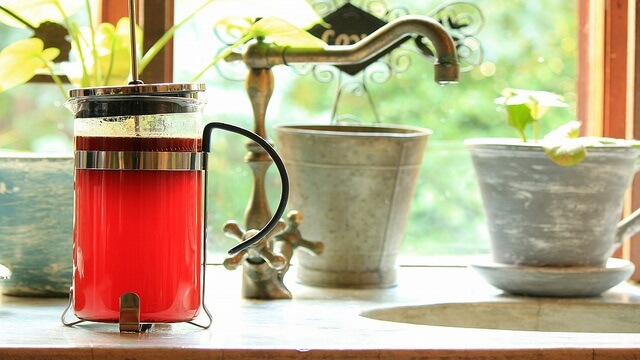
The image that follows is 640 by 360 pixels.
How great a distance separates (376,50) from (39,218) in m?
0.49

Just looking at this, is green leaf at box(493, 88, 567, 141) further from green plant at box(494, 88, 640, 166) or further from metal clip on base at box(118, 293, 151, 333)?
metal clip on base at box(118, 293, 151, 333)

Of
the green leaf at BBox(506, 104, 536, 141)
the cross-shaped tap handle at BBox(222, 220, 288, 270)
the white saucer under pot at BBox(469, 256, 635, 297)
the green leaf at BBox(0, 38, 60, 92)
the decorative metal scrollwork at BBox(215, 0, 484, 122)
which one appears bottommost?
the white saucer under pot at BBox(469, 256, 635, 297)

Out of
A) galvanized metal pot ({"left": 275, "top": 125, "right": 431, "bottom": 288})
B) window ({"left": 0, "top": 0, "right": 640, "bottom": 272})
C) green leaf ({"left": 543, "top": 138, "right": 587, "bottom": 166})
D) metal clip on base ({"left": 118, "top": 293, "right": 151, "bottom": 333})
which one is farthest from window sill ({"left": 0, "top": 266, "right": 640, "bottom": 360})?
window ({"left": 0, "top": 0, "right": 640, "bottom": 272})

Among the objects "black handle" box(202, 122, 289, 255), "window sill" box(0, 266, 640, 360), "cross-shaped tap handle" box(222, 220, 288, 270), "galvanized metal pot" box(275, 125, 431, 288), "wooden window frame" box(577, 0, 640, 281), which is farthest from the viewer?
"wooden window frame" box(577, 0, 640, 281)

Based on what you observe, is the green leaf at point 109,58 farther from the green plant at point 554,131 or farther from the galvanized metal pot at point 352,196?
the green plant at point 554,131

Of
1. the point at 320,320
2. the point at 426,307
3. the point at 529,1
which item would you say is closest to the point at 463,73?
the point at 529,1

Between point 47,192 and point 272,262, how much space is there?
30 centimetres

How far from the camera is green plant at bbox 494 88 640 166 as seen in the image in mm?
1243

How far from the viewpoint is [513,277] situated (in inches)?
52.4

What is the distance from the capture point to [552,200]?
1318mm

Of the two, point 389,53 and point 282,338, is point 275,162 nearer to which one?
point 282,338

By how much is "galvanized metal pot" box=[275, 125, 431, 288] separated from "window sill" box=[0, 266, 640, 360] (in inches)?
5.7

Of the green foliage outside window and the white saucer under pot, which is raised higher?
the green foliage outside window

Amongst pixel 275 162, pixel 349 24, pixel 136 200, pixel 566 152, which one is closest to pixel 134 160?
pixel 136 200
